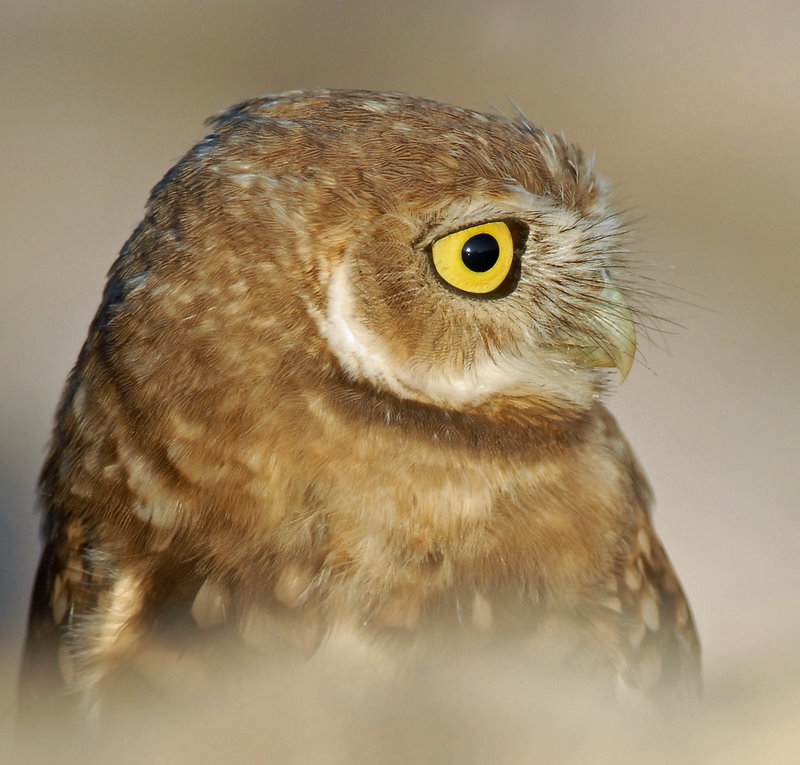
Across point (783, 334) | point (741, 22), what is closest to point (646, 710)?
point (783, 334)

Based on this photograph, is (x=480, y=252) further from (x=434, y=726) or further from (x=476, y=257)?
(x=434, y=726)

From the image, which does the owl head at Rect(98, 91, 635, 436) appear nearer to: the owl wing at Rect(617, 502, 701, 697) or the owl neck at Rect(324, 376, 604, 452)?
the owl neck at Rect(324, 376, 604, 452)

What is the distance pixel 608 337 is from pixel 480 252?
0.28m

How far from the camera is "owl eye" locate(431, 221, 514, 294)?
3.36ft

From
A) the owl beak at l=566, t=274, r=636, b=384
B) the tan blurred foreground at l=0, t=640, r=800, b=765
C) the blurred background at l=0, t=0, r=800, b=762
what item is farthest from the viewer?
the blurred background at l=0, t=0, r=800, b=762

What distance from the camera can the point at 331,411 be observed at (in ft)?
3.39

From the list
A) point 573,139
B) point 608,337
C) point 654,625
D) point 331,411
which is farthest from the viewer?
point 573,139

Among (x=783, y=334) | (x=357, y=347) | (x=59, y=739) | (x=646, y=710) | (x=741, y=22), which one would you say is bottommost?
(x=646, y=710)

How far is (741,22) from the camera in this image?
184 centimetres

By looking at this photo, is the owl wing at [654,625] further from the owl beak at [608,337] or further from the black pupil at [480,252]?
the black pupil at [480,252]

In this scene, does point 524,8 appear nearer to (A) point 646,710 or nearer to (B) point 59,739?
(A) point 646,710

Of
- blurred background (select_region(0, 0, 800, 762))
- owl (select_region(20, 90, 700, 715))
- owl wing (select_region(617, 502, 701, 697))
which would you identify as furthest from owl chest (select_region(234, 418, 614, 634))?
blurred background (select_region(0, 0, 800, 762))

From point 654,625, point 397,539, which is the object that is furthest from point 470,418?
point 654,625

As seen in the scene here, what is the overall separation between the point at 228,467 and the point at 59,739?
0.39 meters
